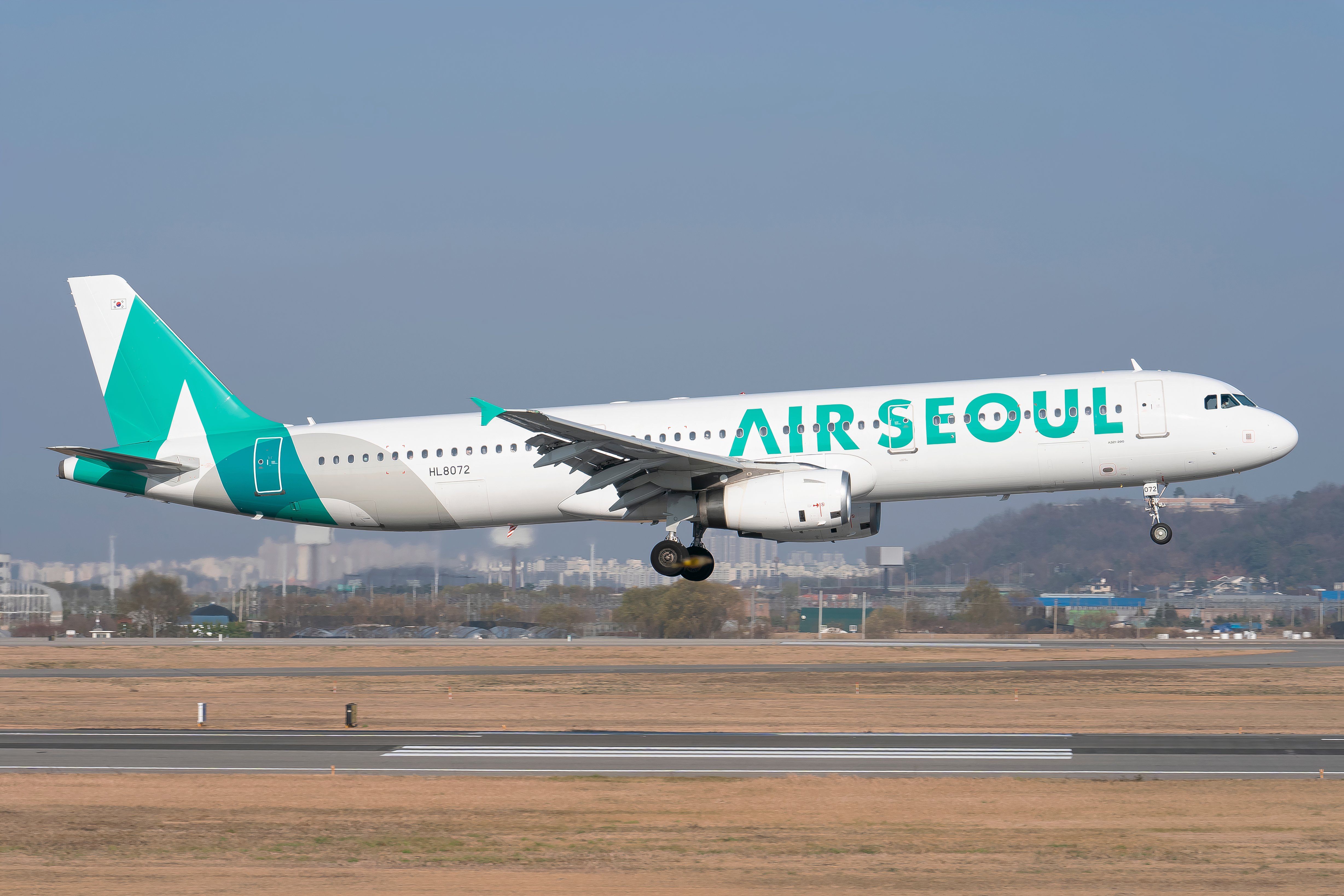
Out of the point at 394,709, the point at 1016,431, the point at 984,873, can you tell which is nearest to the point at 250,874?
the point at 984,873

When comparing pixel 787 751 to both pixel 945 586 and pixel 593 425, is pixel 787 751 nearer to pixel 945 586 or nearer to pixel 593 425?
pixel 593 425

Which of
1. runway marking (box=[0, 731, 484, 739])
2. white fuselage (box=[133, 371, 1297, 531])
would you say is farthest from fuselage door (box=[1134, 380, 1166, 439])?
Answer: runway marking (box=[0, 731, 484, 739])

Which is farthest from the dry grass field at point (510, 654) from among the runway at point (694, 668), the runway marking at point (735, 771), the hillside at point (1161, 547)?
the hillside at point (1161, 547)

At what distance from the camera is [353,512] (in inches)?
1351

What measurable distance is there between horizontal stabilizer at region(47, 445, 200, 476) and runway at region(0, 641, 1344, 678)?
11702 millimetres

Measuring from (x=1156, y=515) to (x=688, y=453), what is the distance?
11.8 m

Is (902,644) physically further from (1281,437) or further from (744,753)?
(744,753)

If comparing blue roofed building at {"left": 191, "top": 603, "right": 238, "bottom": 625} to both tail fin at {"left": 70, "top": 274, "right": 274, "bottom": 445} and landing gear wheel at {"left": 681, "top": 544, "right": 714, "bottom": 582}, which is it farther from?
landing gear wheel at {"left": 681, "top": 544, "right": 714, "bottom": 582}

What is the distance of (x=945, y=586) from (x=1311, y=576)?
53468 millimetres

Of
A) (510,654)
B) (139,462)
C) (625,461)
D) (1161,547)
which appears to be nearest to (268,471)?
(139,462)

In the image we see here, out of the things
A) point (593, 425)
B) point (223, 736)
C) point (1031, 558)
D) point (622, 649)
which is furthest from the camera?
point (1031, 558)

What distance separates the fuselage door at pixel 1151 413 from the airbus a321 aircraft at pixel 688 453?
0.04 m

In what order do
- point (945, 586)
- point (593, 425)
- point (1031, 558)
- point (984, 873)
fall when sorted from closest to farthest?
1. point (984, 873)
2. point (593, 425)
3. point (945, 586)
4. point (1031, 558)

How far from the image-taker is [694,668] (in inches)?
1786
